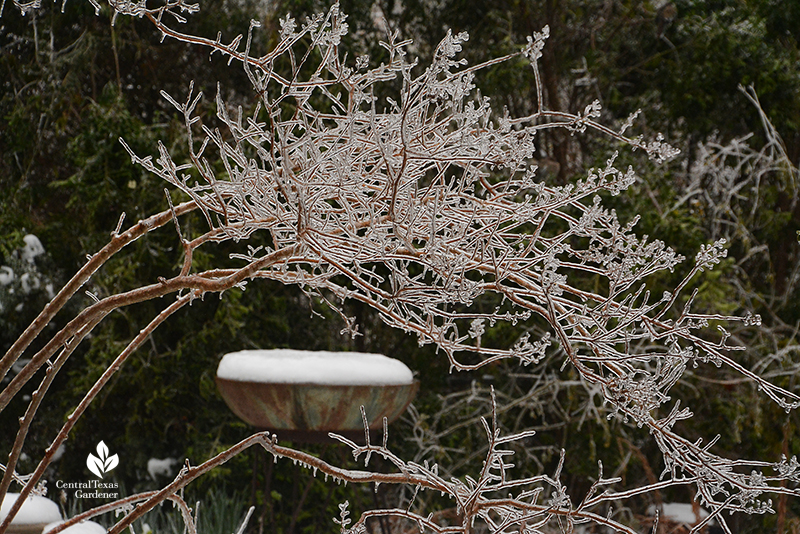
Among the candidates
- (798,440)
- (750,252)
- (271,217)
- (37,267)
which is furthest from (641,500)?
(271,217)

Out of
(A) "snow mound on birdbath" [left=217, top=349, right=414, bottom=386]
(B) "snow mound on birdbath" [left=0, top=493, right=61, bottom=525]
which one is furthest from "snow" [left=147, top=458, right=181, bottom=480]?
(A) "snow mound on birdbath" [left=217, top=349, right=414, bottom=386]

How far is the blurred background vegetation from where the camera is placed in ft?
13.4

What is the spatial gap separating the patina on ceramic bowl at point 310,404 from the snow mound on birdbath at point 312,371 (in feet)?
0.05

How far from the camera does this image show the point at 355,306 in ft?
15.7

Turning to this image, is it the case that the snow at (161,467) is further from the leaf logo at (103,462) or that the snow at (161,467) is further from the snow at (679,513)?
the snow at (679,513)

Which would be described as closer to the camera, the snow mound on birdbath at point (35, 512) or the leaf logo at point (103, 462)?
the snow mound on birdbath at point (35, 512)

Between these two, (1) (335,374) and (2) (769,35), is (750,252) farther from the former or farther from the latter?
(1) (335,374)

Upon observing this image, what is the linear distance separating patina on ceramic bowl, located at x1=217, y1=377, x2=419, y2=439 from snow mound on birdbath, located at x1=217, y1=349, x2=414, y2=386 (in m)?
0.02

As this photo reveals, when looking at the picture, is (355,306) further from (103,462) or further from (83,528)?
(83,528)

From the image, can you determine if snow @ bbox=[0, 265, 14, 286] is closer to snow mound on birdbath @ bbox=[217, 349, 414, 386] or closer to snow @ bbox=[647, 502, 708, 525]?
snow mound on birdbath @ bbox=[217, 349, 414, 386]

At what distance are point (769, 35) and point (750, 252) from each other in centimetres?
134

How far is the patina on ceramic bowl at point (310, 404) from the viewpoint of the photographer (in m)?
2.67

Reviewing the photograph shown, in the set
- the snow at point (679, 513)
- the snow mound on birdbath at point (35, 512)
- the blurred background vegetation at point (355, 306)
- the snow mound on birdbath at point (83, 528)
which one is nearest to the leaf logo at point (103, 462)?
the blurred background vegetation at point (355, 306)

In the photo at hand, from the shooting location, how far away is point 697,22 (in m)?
4.59
